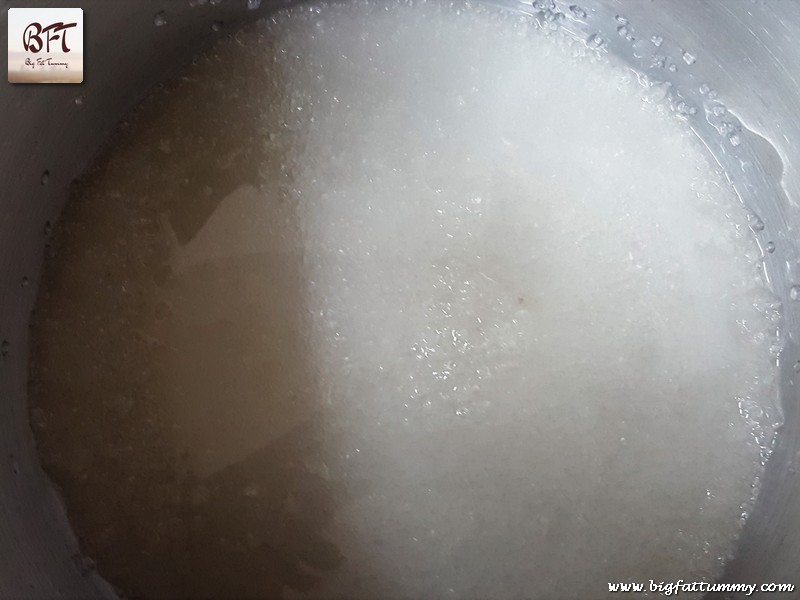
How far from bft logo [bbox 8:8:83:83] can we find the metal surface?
0.5 inches

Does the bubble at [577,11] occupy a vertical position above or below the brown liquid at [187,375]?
above

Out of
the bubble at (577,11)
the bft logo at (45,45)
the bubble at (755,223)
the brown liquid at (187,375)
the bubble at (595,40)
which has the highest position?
the bubble at (577,11)

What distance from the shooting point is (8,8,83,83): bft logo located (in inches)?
36.3

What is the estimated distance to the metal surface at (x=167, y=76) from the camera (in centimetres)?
96

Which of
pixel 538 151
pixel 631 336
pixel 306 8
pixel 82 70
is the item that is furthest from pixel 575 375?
pixel 82 70

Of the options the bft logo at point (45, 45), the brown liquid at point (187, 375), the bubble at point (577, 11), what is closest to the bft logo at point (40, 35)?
the bft logo at point (45, 45)

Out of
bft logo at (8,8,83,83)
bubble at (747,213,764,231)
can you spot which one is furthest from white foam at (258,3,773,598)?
bft logo at (8,8,83,83)

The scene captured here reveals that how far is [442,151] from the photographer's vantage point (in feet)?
3.30

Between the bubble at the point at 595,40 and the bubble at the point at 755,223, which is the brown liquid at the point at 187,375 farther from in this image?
the bubble at the point at 755,223

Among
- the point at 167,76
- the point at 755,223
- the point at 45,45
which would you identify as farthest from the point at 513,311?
the point at 45,45

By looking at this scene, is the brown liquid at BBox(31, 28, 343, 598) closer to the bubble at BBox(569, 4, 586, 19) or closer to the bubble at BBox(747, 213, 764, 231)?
the bubble at BBox(569, 4, 586, 19)

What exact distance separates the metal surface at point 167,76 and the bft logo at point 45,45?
1cm

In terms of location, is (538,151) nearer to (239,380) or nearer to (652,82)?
(652,82)

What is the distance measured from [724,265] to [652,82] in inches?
12.8
